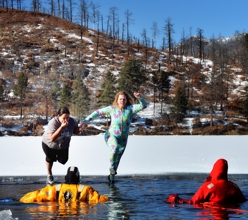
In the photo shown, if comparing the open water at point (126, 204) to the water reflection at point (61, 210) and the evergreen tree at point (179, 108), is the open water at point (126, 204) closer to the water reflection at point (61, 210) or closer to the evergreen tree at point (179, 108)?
the water reflection at point (61, 210)

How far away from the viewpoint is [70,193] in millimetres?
5520

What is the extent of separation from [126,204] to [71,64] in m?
67.4

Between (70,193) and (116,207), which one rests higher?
(70,193)

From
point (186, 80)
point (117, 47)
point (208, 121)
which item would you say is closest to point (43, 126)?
point (208, 121)

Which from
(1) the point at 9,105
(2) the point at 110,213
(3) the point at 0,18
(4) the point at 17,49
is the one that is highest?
(3) the point at 0,18

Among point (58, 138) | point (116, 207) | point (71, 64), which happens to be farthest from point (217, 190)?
point (71, 64)

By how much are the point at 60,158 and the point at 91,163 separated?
3.81 metres

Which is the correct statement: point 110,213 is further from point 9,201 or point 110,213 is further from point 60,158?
point 60,158

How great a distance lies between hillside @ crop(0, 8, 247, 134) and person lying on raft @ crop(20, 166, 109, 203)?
4616 centimetres

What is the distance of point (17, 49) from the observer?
76.6m

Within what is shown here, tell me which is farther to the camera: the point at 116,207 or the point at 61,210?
the point at 116,207

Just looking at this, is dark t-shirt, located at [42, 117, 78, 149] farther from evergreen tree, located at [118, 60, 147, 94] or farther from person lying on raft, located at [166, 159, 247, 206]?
evergreen tree, located at [118, 60, 147, 94]

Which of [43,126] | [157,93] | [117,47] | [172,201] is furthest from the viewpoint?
[117,47]

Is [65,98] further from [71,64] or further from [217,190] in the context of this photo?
[217,190]
